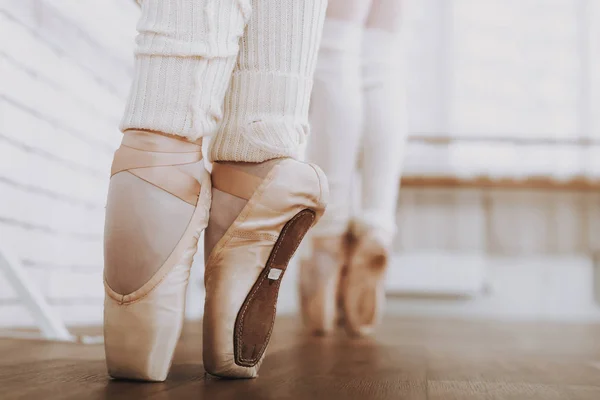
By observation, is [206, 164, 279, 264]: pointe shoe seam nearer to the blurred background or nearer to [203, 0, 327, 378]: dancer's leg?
[203, 0, 327, 378]: dancer's leg

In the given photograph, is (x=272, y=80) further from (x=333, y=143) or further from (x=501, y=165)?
(x=501, y=165)

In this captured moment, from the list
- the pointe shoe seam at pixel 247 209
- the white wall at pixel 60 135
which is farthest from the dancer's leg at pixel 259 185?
the white wall at pixel 60 135

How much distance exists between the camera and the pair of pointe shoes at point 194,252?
2.21 ft

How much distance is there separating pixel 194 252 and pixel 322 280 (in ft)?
2.69

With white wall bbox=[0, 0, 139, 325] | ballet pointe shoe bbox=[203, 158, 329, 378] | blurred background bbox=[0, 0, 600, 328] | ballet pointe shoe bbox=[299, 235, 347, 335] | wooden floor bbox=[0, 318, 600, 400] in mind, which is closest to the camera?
wooden floor bbox=[0, 318, 600, 400]

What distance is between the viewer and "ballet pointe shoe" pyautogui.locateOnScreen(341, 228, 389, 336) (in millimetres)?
1515

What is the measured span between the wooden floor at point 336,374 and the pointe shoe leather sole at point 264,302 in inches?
1.2

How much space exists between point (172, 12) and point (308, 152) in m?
0.83

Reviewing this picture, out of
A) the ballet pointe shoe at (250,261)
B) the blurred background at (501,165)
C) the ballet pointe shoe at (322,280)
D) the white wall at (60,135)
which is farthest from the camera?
the blurred background at (501,165)

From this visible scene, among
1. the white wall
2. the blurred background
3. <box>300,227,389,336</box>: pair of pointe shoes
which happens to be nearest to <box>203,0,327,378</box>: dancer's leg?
the white wall

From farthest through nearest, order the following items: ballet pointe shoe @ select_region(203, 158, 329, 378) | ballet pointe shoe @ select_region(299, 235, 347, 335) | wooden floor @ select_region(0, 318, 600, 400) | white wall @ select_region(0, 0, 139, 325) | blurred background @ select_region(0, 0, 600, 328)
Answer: blurred background @ select_region(0, 0, 600, 328) → ballet pointe shoe @ select_region(299, 235, 347, 335) → white wall @ select_region(0, 0, 139, 325) → ballet pointe shoe @ select_region(203, 158, 329, 378) → wooden floor @ select_region(0, 318, 600, 400)

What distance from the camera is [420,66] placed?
3.64m

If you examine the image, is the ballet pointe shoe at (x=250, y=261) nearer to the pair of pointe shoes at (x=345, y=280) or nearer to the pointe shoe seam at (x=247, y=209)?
the pointe shoe seam at (x=247, y=209)

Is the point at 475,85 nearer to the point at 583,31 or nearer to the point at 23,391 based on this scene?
the point at 583,31
